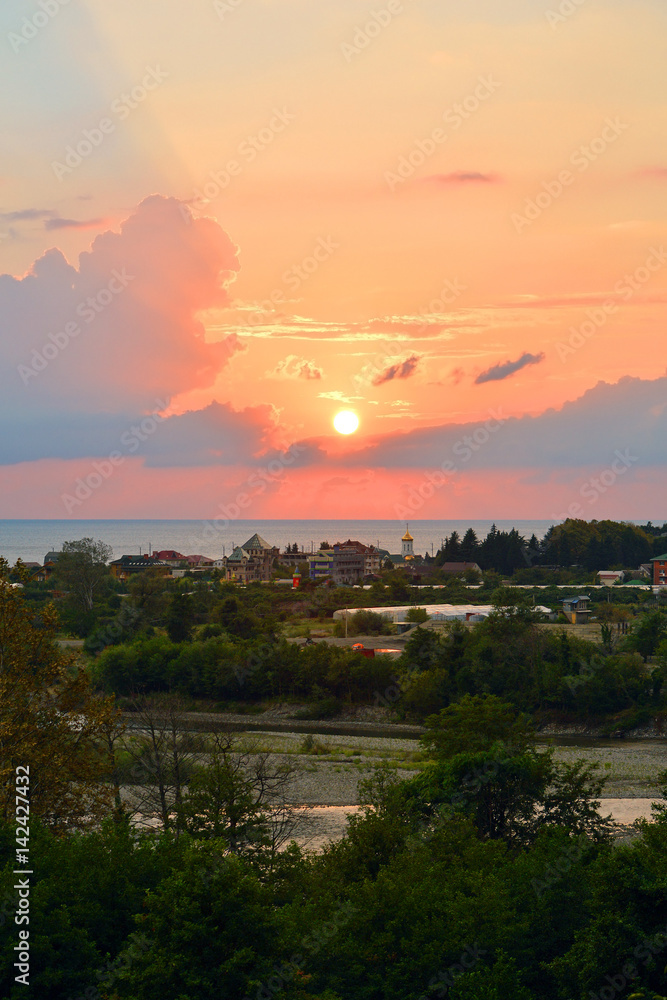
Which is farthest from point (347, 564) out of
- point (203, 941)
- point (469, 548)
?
point (203, 941)

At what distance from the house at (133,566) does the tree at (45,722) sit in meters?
110

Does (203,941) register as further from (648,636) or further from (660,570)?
(660,570)

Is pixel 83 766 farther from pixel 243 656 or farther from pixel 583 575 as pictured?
pixel 583 575

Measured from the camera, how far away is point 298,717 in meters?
57.7

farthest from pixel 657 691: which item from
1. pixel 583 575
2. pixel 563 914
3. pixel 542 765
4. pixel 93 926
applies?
pixel 583 575

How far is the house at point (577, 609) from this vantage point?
8286 centimetres

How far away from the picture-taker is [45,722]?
20203 mm

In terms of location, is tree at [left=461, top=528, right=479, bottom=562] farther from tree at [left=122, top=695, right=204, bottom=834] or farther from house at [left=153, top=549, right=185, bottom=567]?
tree at [left=122, top=695, right=204, bottom=834]

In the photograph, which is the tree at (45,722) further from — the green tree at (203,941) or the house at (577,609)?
the house at (577,609)

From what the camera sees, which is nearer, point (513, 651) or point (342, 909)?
point (342, 909)

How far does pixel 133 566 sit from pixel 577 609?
2944 inches

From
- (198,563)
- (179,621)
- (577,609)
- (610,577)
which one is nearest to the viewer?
(179,621)

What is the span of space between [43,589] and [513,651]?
64.9 metres

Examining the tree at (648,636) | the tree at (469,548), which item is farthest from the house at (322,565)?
the tree at (648,636)
